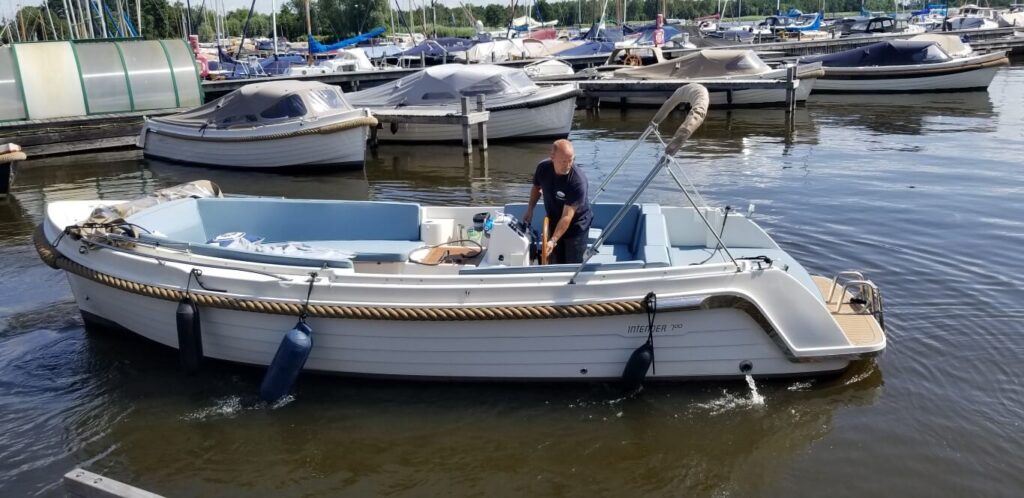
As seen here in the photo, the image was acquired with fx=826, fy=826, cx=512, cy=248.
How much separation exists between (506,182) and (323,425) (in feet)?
33.5

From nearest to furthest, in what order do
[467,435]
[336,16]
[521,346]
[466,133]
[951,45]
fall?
[467,435]
[521,346]
[466,133]
[951,45]
[336,16]

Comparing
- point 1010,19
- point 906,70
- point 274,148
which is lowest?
point 274,148

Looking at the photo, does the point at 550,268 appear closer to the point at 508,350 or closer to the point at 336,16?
the point at 508,350

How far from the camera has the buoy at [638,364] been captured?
652 cm

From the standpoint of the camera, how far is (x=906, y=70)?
2761 cm

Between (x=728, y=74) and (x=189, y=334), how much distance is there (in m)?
22.6

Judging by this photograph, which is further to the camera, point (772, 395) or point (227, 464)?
point (772, 395)

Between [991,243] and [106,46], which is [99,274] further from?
[106,46]

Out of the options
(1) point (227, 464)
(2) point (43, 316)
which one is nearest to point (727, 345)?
(1) point (227, 464)

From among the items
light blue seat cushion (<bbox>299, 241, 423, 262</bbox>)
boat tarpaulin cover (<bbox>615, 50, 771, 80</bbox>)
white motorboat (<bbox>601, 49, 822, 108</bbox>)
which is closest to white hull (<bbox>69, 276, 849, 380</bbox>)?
light blue seat cushion (<bbox>299, 241, 423, 262</bbox>)

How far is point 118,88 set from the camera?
20.5 meters

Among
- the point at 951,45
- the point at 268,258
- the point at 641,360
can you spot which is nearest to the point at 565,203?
the point at 641,360

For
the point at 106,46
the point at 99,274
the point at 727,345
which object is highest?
the point at 106,46

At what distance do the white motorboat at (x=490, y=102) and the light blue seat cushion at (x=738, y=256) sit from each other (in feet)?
41.2
